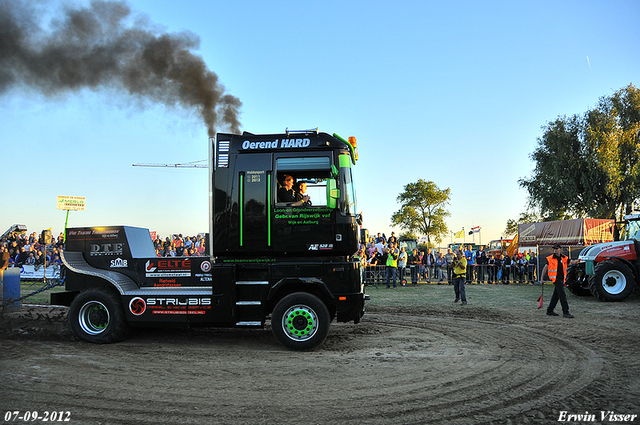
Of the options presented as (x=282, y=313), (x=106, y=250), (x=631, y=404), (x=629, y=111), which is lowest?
(x=631, y=404)

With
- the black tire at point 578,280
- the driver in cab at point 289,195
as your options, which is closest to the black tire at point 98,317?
the driver in cab at point 289,195

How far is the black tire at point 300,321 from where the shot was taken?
721cm

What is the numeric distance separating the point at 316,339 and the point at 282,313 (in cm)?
71

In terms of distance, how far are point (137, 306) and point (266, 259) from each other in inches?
96.3

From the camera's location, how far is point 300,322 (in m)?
7.34

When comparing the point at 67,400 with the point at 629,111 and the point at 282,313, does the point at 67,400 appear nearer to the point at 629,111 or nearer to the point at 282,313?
the point at 282,313

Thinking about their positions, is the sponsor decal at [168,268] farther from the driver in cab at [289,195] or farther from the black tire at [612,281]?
the black tire at [612,281]

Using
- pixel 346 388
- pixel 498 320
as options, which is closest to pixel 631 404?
pixel 346 388

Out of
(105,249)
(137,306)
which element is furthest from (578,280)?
(105,249)

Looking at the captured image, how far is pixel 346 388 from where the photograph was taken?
5.40 meters

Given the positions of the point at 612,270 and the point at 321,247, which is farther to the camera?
the point at 612,270

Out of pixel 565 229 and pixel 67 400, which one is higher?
pixel 565 229

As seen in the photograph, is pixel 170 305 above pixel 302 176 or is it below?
below

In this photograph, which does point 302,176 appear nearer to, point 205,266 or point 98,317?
point 205,266
